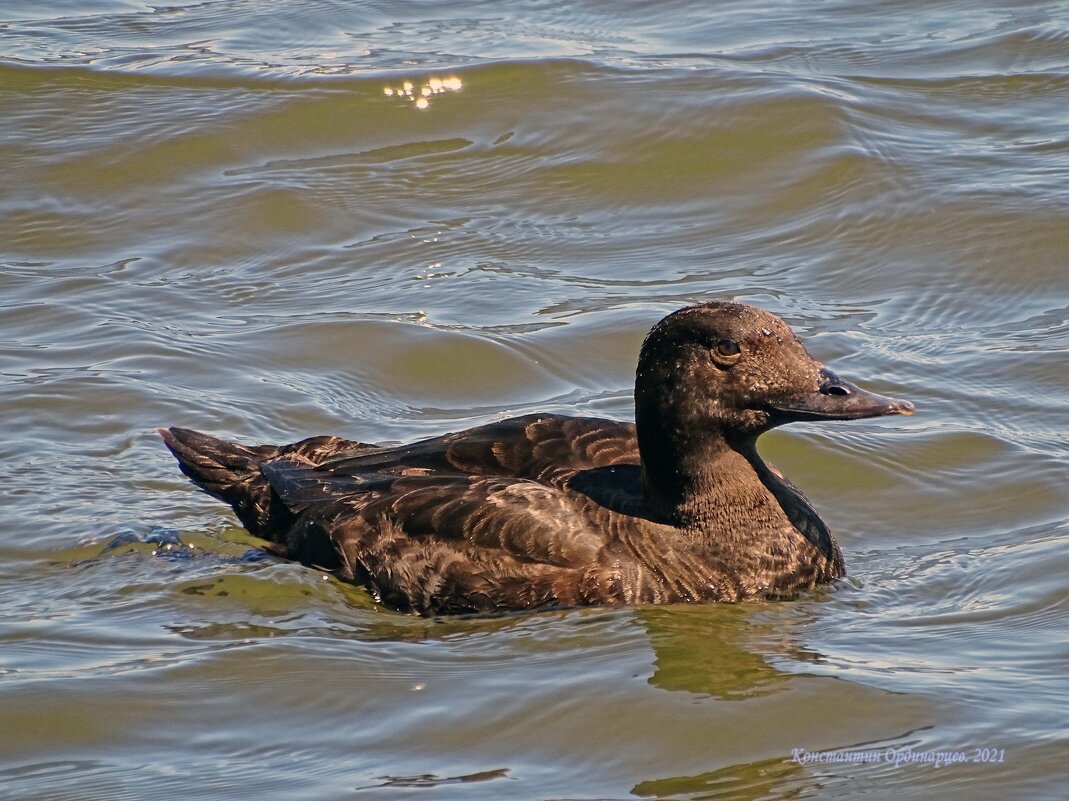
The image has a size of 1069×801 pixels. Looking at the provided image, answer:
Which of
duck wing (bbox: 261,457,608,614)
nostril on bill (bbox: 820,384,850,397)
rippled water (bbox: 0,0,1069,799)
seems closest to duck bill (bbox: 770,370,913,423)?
nostril on bill (bbox: 820,384,850,397)

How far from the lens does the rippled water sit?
608cm

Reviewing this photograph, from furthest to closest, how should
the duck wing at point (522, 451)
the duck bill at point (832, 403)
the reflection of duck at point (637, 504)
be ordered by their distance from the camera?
the duck wing at point (522, 451), the reflection of duck at point (637, 504), the duck bill at point (832, 403)

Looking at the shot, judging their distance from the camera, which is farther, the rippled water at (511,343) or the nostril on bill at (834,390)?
the nostril on bill at (834,390)

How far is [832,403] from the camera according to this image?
23.2ft

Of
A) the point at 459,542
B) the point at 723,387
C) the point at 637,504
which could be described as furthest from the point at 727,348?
the point at 459,542

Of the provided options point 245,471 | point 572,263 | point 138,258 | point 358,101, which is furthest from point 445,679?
point 358,101

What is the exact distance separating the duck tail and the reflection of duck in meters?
0.34

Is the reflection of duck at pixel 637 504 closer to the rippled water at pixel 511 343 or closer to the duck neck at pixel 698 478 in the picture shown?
the duck neck at pixel 698 478

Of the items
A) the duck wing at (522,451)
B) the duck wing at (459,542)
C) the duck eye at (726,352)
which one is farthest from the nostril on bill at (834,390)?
the duck wing at (459,542)

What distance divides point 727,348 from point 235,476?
2359 millimetres

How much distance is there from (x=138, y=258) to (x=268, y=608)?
4.37 m

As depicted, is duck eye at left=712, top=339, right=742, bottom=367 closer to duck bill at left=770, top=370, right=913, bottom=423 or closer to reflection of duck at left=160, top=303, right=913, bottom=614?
reflection of duck at left=160, top=303, right=913, bottom=614

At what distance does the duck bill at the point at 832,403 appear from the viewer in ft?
23.1

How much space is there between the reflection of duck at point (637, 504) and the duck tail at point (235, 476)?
34 centimetres
